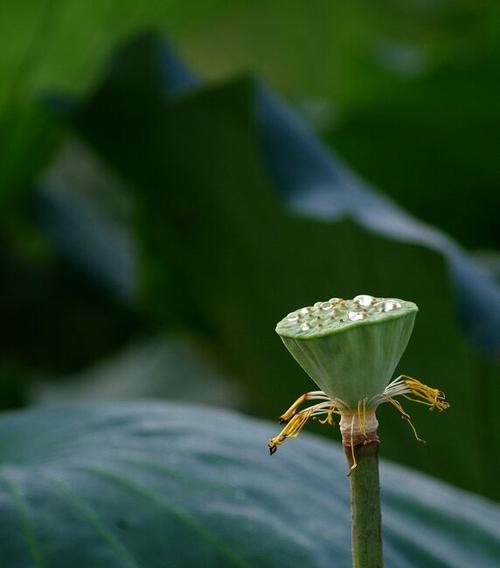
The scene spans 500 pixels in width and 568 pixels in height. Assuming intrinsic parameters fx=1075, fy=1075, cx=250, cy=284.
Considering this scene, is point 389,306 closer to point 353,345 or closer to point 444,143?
point 353,345

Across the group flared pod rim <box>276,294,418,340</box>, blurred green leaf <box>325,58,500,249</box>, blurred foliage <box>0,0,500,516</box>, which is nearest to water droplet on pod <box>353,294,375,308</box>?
flared pod rim <box>276,294,418,340</box>

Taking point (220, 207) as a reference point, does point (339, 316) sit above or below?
below

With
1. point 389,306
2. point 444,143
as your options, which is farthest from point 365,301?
point 444,143

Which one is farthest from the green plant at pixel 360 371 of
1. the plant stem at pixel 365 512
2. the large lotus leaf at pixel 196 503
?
the large lotus leaf at pixel 196 503

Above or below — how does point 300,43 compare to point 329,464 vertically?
above

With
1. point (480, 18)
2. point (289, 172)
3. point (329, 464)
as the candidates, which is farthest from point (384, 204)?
point (480, 18)

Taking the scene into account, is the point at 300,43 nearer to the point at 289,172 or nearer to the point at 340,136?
the point at 340,136

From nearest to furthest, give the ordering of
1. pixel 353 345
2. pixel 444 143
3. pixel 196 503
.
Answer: pixel 353 345 < pixel 196 503 < pixel 444 143
